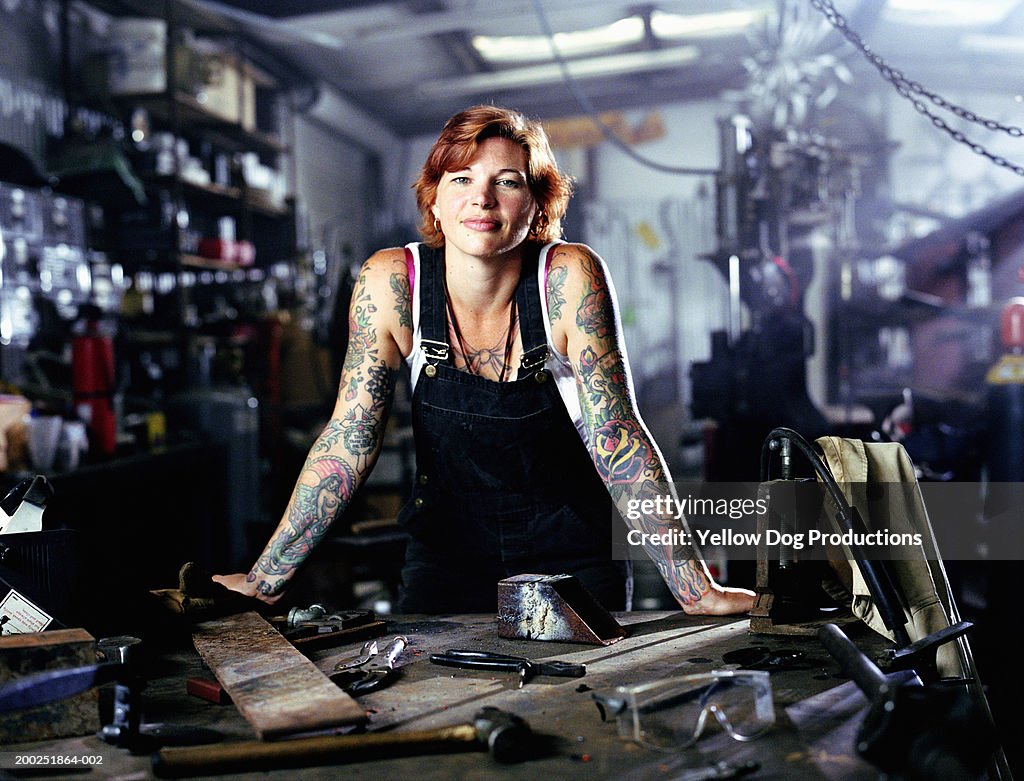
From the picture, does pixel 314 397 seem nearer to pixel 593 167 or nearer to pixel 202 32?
pixel 202 32

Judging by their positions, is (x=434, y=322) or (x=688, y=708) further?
(x=434, y=322)

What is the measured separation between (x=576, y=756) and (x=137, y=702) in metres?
0.55

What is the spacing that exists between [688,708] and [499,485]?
949mm

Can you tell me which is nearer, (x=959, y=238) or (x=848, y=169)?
(x=848, y=169)

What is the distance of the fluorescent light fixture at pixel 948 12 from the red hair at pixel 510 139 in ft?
20.3

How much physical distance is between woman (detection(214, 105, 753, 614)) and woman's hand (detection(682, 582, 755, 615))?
12.8 inches

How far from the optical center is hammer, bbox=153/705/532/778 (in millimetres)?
1072

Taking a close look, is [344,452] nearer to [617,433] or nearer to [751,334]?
[617,433]

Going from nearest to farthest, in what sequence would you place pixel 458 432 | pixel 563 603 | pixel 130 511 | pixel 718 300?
pixel 563 603 → pixel 458 432 → pixel 130 511 → pixel 718 300

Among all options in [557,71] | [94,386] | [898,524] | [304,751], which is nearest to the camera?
[304,751]

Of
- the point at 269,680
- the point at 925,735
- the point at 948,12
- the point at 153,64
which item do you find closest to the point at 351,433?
the point at 269,680

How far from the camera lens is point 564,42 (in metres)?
8.11

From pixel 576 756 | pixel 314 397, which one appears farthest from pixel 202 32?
pixel 576 756

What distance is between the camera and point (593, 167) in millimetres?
10906
